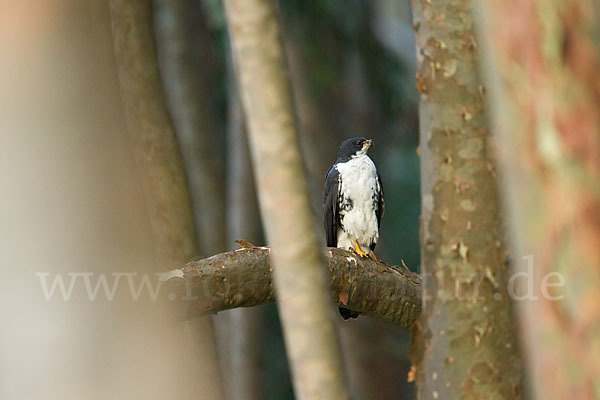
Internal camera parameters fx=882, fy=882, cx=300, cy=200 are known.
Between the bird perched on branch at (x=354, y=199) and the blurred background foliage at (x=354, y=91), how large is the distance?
2.63 meters

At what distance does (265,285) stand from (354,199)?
8.23ft

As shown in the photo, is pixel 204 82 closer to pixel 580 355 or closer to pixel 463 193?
pixel 463 193

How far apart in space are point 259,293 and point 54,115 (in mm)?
1283

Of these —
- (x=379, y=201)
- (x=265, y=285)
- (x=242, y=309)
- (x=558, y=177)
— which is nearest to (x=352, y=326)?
(x=242, y=309)

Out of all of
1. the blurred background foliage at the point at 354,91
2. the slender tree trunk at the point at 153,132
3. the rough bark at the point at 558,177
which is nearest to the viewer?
the rough bark at the point at 558,177

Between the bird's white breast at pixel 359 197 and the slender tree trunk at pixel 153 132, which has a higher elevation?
the slender tree trunk at pixel 153 132

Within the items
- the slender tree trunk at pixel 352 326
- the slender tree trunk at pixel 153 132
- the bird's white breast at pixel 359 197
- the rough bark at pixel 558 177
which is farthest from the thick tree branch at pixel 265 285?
the slender tree trunk at pixel 352 326

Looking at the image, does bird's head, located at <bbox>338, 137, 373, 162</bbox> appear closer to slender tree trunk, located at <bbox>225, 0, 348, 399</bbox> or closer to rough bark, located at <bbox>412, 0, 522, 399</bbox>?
rough bark, located at <bbox>412, 0, 522, 399</bbox>

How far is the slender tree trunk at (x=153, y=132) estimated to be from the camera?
4750 mm

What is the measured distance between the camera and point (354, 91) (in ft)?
34.2

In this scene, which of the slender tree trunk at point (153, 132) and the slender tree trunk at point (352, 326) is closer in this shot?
the slender tree trunk at point (153, 132)

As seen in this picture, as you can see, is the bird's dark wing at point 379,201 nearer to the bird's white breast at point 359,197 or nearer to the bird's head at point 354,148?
the bird's white breast at point 359,197

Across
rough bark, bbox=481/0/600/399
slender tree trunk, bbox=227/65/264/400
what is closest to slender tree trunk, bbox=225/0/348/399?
rough bark, bbox=481/0/600/399

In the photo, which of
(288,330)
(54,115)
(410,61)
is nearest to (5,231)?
(54,115)
